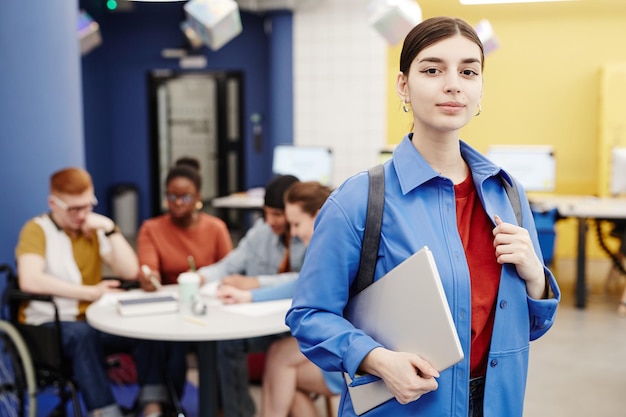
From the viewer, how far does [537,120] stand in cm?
884

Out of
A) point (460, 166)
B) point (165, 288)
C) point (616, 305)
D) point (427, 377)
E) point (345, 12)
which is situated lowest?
point (616, 305)

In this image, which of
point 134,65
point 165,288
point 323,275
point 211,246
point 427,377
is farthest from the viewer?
point 134,65

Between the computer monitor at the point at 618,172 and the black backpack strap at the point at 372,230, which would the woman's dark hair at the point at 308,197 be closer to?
the black backpack strap at the point at 372,230

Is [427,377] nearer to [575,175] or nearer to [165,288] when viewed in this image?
[165,288]

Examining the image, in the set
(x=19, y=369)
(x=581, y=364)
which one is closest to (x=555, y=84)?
(x=581, y=364)

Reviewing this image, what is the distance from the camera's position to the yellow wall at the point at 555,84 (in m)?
8.61

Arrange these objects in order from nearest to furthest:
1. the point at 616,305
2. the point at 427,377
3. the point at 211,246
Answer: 1. the point at 427,377
2. the point at 211,246
3. the point at 616,305

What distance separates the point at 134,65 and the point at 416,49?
1005cm

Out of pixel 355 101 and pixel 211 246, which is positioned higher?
pixel 355 101

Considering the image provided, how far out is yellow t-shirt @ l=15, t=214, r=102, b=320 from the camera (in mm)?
3303

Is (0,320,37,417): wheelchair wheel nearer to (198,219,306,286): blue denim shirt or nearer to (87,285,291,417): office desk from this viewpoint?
(87,285,291,417): office desk

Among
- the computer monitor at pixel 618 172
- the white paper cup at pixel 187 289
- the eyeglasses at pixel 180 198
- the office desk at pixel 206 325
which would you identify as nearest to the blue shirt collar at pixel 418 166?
the office desk at pixel 206 325

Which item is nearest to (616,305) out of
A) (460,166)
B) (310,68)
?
(310,68)

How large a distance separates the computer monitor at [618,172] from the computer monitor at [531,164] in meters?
0.65
